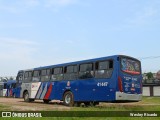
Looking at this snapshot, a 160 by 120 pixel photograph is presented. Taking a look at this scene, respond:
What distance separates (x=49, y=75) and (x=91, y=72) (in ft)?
17.3

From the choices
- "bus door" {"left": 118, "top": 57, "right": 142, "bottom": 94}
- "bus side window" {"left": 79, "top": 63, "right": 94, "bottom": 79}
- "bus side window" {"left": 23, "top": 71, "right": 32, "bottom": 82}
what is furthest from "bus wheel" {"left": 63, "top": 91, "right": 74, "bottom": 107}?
"bus side window" {"left": 23, "top": 71, "right": 32, "bottom": 82}

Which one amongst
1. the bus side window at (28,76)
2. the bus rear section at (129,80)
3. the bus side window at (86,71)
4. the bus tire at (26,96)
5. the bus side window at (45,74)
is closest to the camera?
the bus rear section at (129,80)

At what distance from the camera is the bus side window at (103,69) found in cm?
1795

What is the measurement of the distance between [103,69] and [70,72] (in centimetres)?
354

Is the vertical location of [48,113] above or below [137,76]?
below

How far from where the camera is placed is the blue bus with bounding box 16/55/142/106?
17.7 m

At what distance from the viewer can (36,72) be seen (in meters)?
25.3

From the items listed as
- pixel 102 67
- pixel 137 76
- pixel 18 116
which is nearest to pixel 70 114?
pixel 18 116

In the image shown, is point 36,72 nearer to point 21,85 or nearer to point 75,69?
point 21,85

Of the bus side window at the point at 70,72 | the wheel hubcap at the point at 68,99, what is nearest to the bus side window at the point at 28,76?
the bus side window at the point at 70,72

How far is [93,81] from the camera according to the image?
62.2 ft

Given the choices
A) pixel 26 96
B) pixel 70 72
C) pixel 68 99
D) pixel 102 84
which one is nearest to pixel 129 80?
pixel 102 84

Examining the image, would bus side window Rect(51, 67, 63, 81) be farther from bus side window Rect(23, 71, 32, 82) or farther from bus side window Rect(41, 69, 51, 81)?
bus side window Rect(23, 71, 32, 82)

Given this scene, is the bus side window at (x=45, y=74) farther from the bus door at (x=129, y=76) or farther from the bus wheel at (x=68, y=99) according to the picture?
the bus door at (x=129, y=76)
